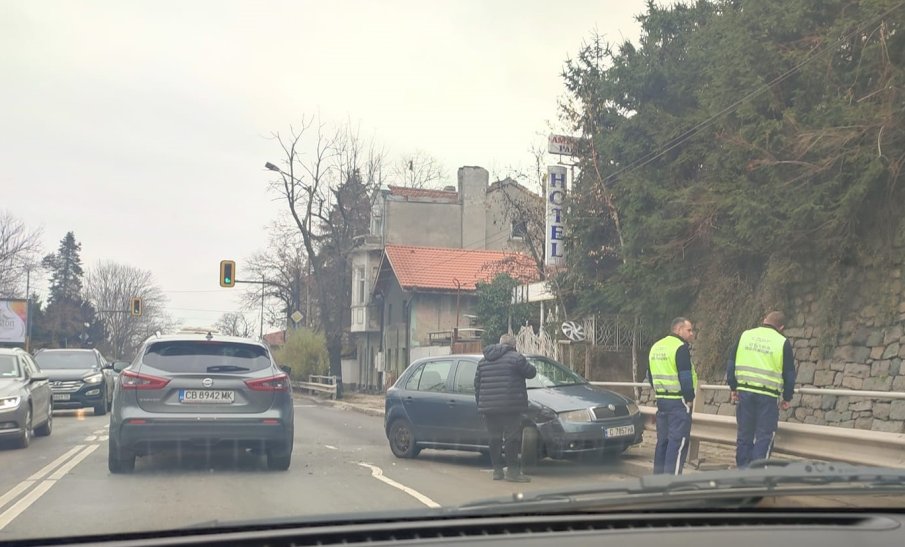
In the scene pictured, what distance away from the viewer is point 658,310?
18.9 meters

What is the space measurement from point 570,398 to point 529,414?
1.84 ft

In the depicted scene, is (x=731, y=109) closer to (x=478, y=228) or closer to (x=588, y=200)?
(x=588, y=200)

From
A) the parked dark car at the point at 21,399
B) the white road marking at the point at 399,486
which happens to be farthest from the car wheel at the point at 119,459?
the parked dark car at the point at 21,399

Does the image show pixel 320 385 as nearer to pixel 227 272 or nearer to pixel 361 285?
pixel 227 272

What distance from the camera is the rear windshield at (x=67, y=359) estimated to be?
21859mm

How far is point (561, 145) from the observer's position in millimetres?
23641

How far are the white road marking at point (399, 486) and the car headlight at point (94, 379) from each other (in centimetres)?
1187

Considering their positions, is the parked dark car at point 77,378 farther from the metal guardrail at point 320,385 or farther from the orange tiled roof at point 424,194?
the orange tiled roof at point 424,194

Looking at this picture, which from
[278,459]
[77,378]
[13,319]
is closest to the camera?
[278,459]

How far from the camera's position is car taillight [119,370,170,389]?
973 centimetres

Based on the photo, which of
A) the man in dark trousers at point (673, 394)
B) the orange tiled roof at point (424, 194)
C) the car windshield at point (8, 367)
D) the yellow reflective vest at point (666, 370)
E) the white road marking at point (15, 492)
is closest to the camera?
the white road marking at point (15, 492)

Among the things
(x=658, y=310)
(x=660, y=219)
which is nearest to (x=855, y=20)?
(x=660, y=219)

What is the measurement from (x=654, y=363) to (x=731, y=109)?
8437 mm

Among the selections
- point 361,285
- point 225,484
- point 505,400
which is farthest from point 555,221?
point 361,285
